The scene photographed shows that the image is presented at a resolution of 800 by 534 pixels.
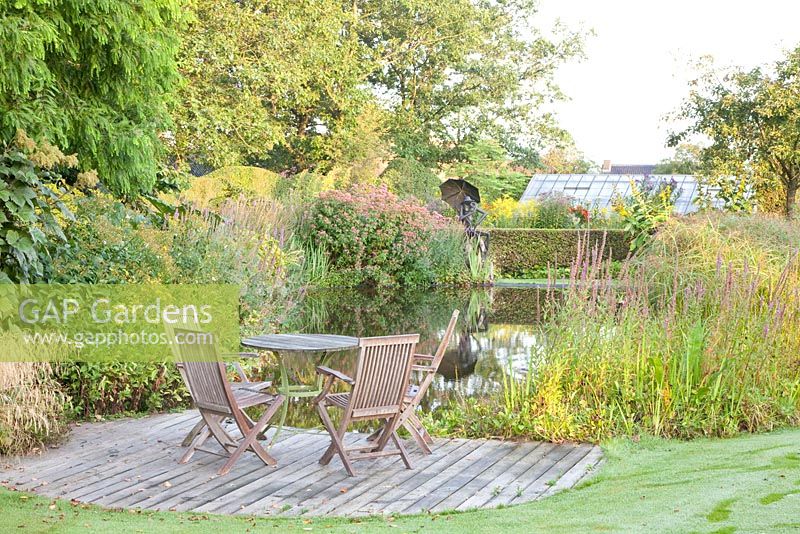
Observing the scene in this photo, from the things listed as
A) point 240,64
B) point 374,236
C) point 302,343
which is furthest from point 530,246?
point 302,343

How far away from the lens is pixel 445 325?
13.0m

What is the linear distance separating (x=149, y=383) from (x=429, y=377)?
236 centimetres

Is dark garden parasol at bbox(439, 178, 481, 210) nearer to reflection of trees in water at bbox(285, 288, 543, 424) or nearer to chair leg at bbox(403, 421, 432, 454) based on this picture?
reflection of trees in water at bbox(285, 288, 543, 424)

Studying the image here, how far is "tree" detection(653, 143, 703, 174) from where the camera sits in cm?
4138

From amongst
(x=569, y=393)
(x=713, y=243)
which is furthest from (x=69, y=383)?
(x=713, y=243)

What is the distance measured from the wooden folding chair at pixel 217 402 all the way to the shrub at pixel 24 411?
901mm

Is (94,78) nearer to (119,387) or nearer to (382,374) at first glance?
(119,387)

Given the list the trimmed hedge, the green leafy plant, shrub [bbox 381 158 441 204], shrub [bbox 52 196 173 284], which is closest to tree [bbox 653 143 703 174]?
shrub [bbox 381 158 441 204]

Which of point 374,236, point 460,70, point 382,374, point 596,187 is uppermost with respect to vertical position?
point 460,70

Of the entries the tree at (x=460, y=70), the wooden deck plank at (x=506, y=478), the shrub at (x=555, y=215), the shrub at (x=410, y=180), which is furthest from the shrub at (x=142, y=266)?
the tree at (x=460, y=70)

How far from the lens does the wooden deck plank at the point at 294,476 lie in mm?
4562

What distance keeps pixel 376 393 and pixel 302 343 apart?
862 mm

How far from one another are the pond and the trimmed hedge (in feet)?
8.58

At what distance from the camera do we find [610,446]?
223 inches
